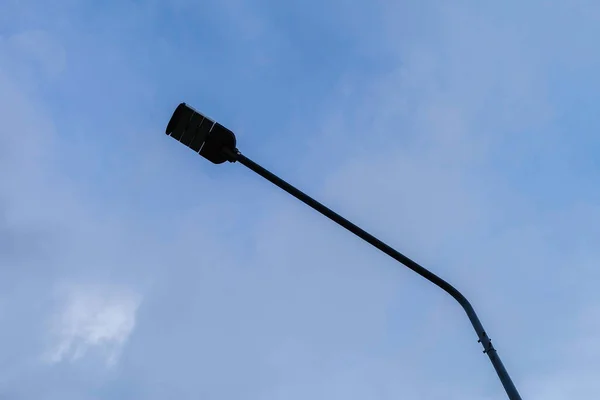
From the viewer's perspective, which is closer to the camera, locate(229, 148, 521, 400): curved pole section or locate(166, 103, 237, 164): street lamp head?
locate(229, 148, 521, 400): curved pole section

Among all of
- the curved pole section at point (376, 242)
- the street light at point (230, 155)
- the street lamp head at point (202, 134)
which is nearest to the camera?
the curved pole section at point (376, 242)

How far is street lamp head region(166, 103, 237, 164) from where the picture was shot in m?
7.28

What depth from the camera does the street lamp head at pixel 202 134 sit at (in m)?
7.28

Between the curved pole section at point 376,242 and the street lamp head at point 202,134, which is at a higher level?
the street lamp head at point 202,134

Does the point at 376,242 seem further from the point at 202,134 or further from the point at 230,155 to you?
the point at 202,134

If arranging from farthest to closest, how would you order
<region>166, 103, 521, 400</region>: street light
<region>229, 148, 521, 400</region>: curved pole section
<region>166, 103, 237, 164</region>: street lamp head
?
<region>166, 103, 237, 164</region>: street lamp head → <region>166, 103, 521, 400</region>: street light → <region>229, 148, 521, 400</region>: curved pole section

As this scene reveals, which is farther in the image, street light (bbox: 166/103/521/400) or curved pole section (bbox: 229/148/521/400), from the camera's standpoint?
street light (bbox: 166/103/521/400)

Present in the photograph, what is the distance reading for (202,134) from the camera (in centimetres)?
746

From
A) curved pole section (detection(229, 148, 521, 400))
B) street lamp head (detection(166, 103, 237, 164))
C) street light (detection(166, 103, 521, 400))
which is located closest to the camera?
curved pole section (detection(229, 148, 521, 400))

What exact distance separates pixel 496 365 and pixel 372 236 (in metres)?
1.92

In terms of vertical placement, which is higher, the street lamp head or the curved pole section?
the street lamp head

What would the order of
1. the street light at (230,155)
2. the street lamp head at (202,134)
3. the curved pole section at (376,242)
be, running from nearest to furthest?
the curved pole section at (376,242), the street light at (230,155), the street lamp head at (202,134)

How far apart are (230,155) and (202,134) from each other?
1.45 ft

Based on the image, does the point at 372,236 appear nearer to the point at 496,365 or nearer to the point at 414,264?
the point at 414,264
